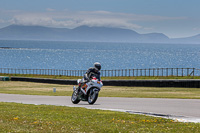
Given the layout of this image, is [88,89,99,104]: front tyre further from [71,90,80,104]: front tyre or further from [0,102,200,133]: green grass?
[0,102,200,133]: green grass

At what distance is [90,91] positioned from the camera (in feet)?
62.7

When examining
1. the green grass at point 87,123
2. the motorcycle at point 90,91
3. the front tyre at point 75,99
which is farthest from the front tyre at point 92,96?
the green grass at point 87,123

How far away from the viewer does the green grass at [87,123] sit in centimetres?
1096

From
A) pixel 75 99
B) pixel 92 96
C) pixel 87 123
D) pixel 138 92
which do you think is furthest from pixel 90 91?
pixel 138 92

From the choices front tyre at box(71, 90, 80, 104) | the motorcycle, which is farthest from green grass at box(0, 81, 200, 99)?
the motorcycle

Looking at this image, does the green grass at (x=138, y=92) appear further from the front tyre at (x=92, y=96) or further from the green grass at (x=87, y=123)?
the green grass at (x=87, y=123)

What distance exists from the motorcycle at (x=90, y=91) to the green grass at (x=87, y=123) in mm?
3890

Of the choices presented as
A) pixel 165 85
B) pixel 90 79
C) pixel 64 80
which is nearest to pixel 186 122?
pixel 90 79

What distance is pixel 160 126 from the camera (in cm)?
1172

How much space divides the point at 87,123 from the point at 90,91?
694 cm

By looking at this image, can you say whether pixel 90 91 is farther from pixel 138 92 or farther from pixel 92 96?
pixel 138 92

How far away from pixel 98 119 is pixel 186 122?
113 inches

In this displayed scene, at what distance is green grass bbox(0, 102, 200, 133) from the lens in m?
11.0

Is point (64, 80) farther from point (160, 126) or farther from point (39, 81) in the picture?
point (160, 126)
